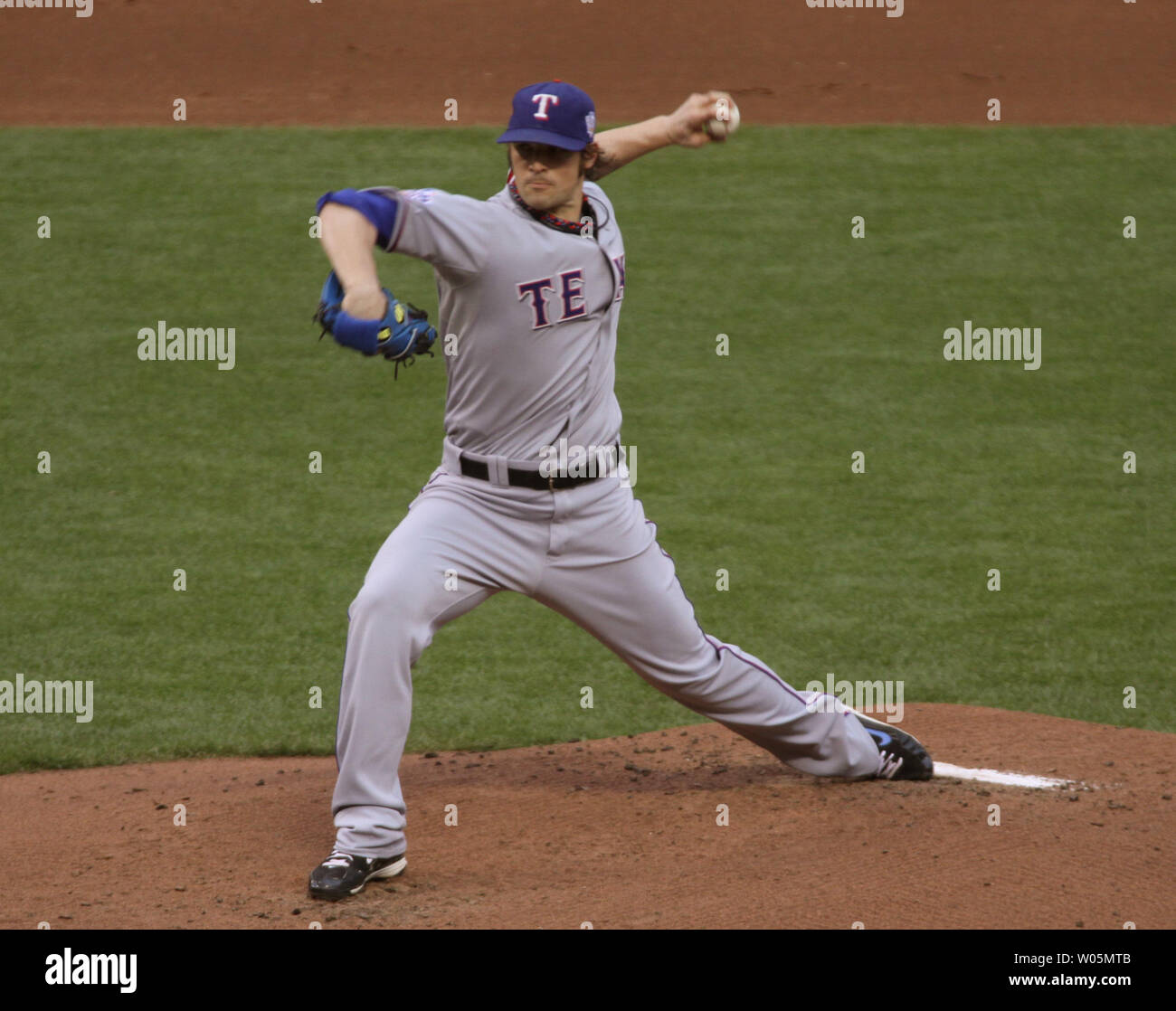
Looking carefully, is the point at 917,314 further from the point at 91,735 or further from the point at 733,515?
the point at 91,735

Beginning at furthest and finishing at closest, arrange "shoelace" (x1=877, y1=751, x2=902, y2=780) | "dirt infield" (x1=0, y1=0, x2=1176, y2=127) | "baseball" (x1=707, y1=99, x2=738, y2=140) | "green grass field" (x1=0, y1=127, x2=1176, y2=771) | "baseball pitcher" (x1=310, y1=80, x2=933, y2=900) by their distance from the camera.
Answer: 1. "dirt infield" (x1=0, y1=0, x2=1176, y2=127)
2. "green grass field" (x1=0, y1=127, x2=1176, y2=771)
3. "shoelace" (x1=877, y1=751, x2=902, y2=780)
4. "baseball" (x1=707, y1=99, x2=738, y2=140)
5. "baseball pitcher" (x1=310, y1=80, x2=933, y2=900)

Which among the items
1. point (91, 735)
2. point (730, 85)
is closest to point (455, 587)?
point (91, 735)

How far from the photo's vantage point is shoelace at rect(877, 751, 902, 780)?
171 inches

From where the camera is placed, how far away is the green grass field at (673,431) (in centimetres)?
575

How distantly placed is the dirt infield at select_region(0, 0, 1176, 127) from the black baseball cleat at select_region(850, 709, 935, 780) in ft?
27.9

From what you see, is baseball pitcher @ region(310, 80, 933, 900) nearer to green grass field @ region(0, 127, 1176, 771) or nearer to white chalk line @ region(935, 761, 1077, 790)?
white chalk line @ region(935, 761, 1077, 790)

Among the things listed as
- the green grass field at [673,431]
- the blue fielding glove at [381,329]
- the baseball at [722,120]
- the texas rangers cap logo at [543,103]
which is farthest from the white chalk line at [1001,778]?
the texas rangers cap logo at [543,103]

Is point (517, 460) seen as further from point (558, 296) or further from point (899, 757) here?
point (899, 757)

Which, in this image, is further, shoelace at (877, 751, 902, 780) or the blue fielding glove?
shoelace at (877, 751, 902, 780)

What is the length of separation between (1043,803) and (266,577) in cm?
365

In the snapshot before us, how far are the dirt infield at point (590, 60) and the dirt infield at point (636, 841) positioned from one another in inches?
329

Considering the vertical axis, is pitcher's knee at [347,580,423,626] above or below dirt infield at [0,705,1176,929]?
above

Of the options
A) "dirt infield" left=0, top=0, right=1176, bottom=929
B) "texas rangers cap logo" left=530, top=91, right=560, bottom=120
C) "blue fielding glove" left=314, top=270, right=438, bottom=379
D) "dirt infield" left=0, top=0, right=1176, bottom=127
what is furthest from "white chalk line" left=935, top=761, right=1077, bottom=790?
"dirt infield" left=0, top=0, right=1176, bottom=127

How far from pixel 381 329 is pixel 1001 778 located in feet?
7.62
